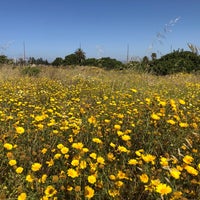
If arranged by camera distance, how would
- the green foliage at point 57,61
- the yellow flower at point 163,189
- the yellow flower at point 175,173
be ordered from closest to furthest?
the yellow flower at point 163,189
the yellow flower at point 175,173
the green foliage at point 57,61

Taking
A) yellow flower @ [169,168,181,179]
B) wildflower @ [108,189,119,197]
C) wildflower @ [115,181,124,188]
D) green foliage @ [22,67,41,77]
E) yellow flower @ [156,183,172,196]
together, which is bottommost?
wildflower @ [108,189,119,197]

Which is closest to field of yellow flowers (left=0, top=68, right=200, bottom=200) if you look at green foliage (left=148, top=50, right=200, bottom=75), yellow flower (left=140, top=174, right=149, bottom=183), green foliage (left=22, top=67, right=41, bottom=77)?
yellow flower (left=140, top=174, right=149, bottom=183)

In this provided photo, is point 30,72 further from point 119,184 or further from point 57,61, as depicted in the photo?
point 57,61

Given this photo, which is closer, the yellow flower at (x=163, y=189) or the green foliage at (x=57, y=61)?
the yellow flower at (x=163, y=189)

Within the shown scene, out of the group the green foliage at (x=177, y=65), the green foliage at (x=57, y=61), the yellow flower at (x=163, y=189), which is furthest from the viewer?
the green foliage at (x=57, y=61)

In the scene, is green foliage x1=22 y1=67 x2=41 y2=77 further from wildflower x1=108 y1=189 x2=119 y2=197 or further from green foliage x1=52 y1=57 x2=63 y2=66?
green foliage x1=52 y1=57 x2=63 y2=66

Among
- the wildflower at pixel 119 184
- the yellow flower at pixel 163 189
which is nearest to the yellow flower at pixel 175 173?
the yellow flower at pixel 163 189

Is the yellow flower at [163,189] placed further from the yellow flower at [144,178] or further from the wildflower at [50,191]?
the wildflower at [50,191]

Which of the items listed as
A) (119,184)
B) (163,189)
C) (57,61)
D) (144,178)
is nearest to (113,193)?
(119,184)

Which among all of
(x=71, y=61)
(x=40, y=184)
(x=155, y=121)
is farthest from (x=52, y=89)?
(x=71, y=61)

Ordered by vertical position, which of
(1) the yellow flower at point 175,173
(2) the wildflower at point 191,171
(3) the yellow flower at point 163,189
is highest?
(1) the yellow flower at point 175,173

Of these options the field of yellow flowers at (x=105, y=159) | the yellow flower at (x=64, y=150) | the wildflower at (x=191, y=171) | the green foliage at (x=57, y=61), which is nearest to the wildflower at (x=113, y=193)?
the field of yellow flowers at (x=105, y=159)

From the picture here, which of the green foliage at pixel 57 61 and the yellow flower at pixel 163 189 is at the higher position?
the green foliage at pixel 57 61

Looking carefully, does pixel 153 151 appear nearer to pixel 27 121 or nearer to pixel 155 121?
pixel 155 121
